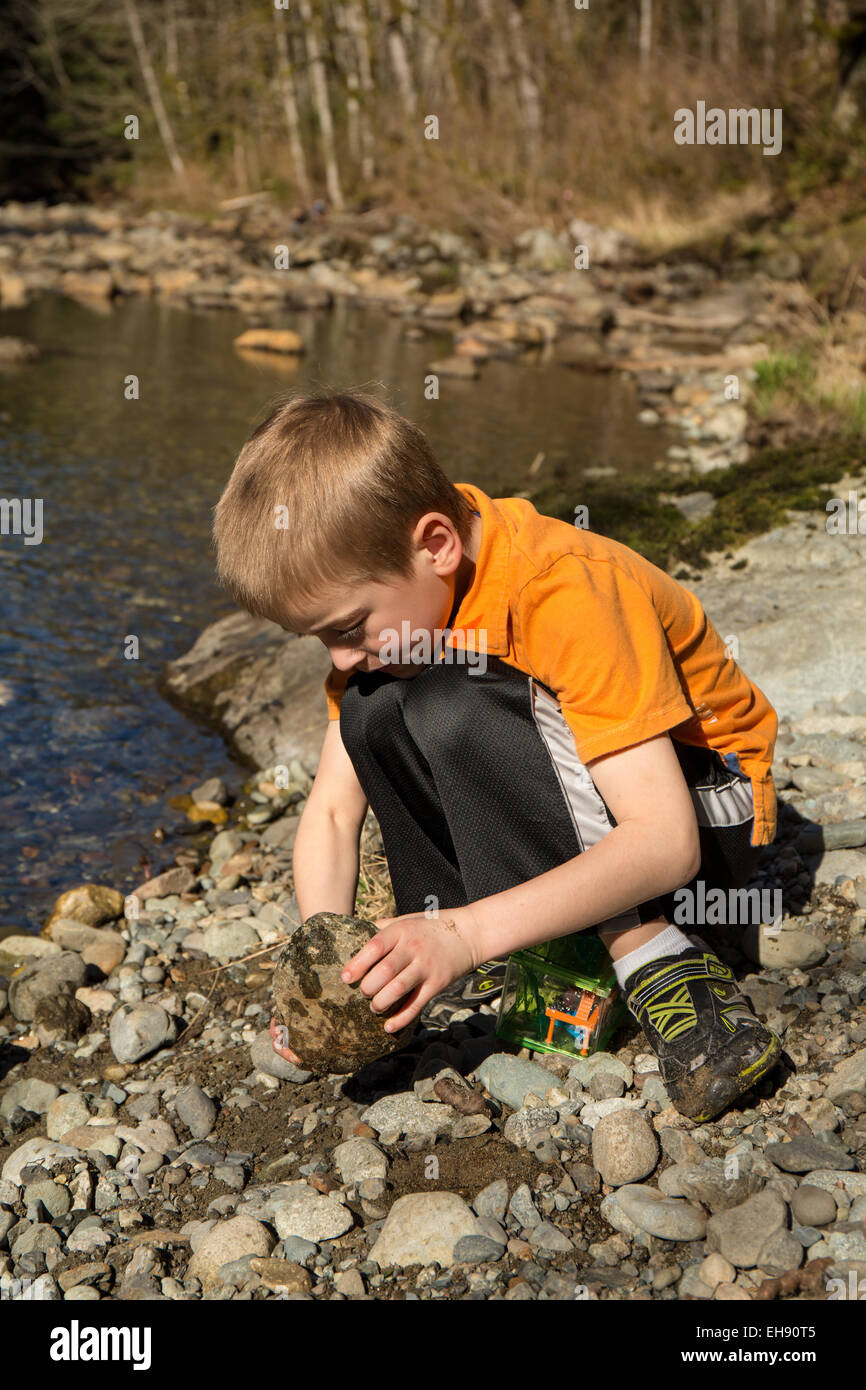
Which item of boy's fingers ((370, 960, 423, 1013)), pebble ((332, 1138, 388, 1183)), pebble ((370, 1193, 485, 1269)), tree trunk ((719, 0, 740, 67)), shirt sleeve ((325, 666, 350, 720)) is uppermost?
tree trunk ((719, 0, 740, 67))

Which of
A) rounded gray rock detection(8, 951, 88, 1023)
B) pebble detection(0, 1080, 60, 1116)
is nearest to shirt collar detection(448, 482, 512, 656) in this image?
pebble detection(0, 1080, 60, 1116)

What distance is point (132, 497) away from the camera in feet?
24.5

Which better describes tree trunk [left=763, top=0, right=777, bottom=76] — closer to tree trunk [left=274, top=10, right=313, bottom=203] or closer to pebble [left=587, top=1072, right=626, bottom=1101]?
tree trunk [left=274, top=10, right=313, bottom=203]

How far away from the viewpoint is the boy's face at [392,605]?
80.0 inches

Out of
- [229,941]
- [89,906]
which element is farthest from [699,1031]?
[89,906]

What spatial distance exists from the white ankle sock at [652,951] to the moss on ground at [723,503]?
7.80 feet

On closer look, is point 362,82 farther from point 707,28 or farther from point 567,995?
point 567,995

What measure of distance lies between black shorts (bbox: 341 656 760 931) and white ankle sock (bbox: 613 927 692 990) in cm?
5

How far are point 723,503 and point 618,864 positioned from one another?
10.8 ft

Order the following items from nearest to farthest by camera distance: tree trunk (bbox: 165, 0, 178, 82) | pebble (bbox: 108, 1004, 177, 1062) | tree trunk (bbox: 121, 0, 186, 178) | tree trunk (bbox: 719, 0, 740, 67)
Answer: pebble (bbox: 108, 1004, 177, 1062), tree trunk (bbox: 719, 0, 740, 67), tree trunk (bbox: 165, 0, 178, 82), tree trunk (bbox: 121, 0, 186, 178)

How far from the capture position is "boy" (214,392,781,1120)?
1971 mm

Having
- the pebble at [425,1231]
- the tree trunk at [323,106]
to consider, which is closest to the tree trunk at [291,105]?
the tree trunk at [323,106]

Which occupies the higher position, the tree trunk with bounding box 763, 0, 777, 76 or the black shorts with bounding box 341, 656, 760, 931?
the tree trunk with bounding box 763, 0, 777, 76

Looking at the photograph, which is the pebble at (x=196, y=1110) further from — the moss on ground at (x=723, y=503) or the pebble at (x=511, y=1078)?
the moss on ground at (x=723, y=503)
